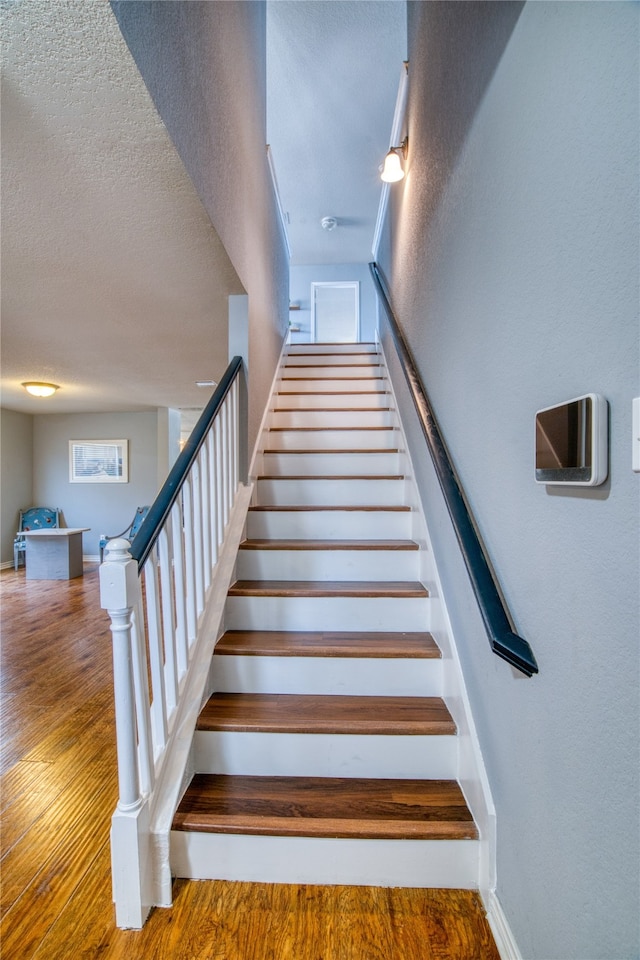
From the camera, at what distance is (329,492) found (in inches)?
93.7

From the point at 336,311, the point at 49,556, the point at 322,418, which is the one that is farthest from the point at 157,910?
the point at 336,311

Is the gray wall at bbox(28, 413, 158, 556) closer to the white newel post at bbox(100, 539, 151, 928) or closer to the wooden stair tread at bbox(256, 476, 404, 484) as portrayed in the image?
the wooden stair tread at bbox(256, 476, 404, 484)

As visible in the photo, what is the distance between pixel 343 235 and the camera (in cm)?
567

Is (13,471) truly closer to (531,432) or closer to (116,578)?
(116,578)

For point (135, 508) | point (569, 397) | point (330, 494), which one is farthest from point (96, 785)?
point (135, 508)

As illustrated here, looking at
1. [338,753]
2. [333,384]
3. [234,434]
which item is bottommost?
[338,753]

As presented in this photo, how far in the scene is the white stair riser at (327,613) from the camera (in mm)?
1719

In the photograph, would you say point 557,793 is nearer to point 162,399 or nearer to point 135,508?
point 162,399

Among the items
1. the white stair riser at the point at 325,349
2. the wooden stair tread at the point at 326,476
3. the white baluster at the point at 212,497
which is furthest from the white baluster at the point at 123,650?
the white stair riser at the point at 325,349

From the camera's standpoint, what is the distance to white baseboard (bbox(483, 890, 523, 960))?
96cm

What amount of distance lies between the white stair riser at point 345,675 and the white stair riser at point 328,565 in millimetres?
467

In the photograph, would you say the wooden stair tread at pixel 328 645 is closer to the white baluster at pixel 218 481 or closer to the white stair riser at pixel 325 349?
the white baluster at pixel 218 481

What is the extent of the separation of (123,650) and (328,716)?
2.33 feet

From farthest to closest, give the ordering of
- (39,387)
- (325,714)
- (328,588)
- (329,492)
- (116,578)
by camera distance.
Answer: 1. (39,387)
2. (329,492)
3. (328,588)
4. (325,714)
5. (116,578)
